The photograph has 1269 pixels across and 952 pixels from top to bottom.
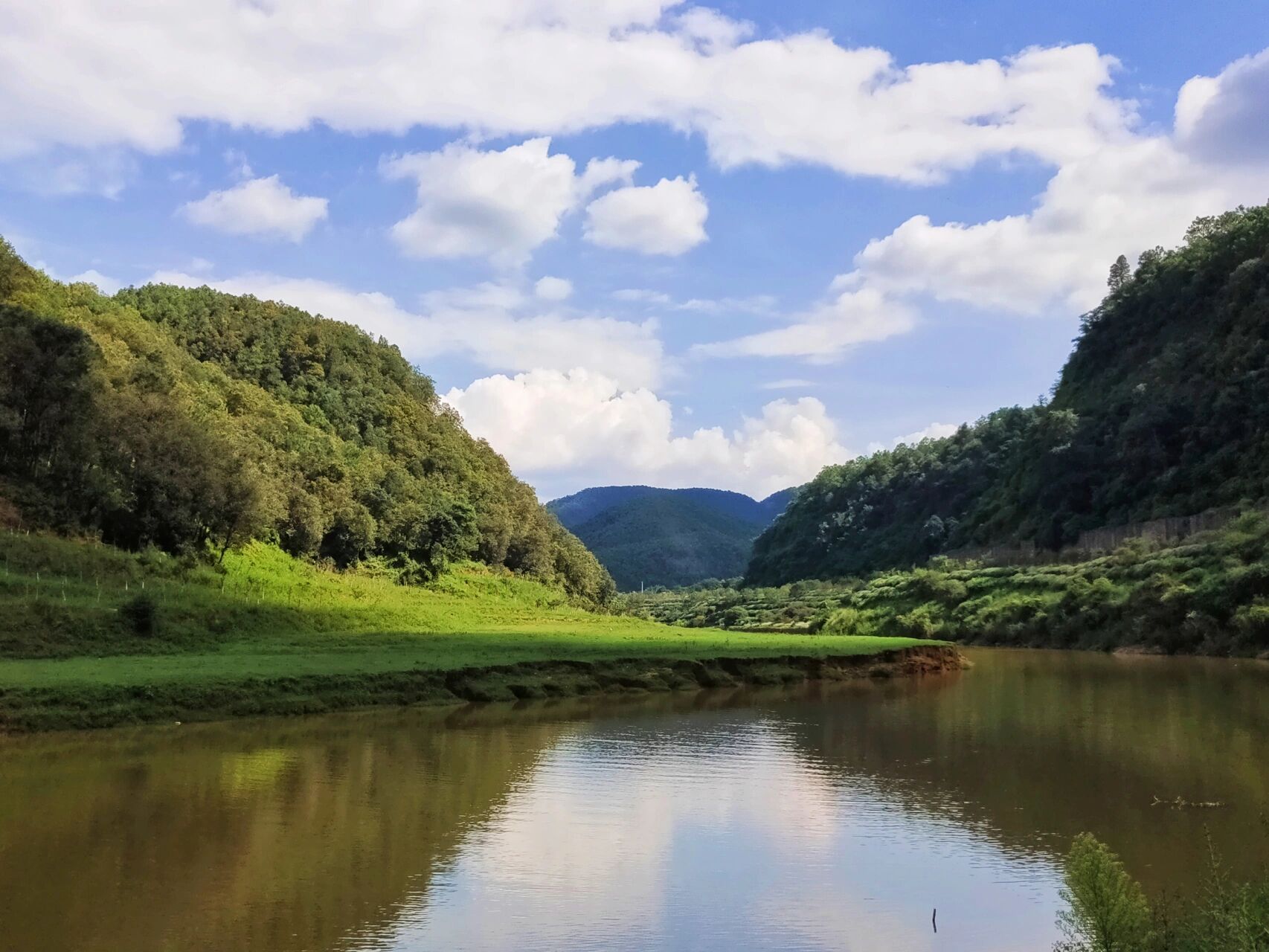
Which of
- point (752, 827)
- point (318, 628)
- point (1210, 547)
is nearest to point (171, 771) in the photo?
point (752, 827)

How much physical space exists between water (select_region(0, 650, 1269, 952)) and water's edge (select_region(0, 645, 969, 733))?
1.10 metres

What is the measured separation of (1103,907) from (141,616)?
3608cm

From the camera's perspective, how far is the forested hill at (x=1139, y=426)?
305 feet

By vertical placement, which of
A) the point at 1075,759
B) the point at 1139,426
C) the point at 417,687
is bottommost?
the point at 1075,759

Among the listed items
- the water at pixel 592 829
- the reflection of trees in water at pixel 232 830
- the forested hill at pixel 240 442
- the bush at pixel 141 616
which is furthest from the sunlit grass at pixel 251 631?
the reflection of trees in water at pixel 232 830

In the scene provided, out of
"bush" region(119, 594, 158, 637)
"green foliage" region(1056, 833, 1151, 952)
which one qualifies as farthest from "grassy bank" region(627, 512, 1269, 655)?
"green foliage" region(1056, 833, 1151, 952)

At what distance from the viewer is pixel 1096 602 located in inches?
3044

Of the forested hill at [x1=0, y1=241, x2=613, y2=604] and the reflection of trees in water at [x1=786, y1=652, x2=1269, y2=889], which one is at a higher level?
the forested hill at [x1=0, y1=241, x2=613, y2=604]

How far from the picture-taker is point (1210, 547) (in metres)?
72.3

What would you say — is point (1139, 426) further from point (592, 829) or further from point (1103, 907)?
point (1103, 907)

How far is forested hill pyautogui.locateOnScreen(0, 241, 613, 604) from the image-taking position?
161 ft

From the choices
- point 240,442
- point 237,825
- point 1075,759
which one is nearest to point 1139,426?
point 240,442

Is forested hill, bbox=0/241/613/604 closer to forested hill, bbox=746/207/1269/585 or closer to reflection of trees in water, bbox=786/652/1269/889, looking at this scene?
reflection of trees in water, bbox=786/652/1269/889

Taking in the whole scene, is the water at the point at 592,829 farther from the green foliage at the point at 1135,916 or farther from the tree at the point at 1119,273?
the tree at the point at 1119,273
